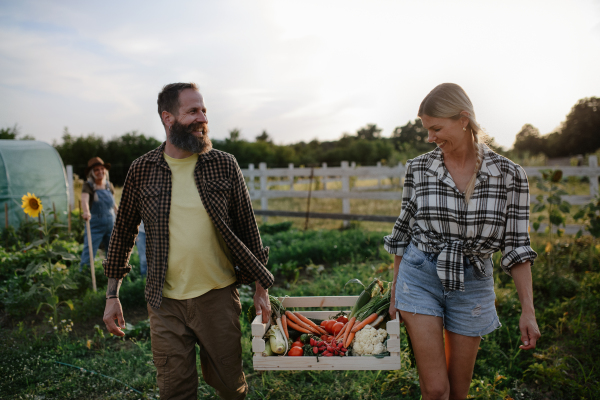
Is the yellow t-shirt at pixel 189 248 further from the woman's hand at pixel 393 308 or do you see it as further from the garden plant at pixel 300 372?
the garden plant at pixel 300 372

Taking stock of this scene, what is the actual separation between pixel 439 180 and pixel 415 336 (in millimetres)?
805

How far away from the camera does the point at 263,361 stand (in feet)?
7.34

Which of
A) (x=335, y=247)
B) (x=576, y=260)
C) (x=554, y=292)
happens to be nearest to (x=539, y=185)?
(x=576, y=260)

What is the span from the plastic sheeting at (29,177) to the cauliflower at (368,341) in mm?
9596

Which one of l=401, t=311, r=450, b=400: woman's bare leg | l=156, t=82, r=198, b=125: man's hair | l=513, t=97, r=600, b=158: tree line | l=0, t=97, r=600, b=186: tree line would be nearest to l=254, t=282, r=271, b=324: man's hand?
l=401, t=311, r=450, b=400: woman's bare leg

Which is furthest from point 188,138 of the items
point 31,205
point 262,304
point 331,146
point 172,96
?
point 331,146

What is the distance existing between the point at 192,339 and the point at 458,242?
5.14 feet

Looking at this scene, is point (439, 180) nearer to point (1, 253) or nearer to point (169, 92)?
point (169, 92)

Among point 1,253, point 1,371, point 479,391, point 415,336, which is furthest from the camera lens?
point 1,253

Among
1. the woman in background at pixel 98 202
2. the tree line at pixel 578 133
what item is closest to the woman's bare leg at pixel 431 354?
the woman in background at pixel 98 202

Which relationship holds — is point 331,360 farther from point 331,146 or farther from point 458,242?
point 331,146

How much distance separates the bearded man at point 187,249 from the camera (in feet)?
7.77

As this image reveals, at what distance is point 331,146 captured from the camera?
54.4 meters

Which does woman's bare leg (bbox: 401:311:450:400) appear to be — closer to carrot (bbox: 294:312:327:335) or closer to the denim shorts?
the denim shorts
